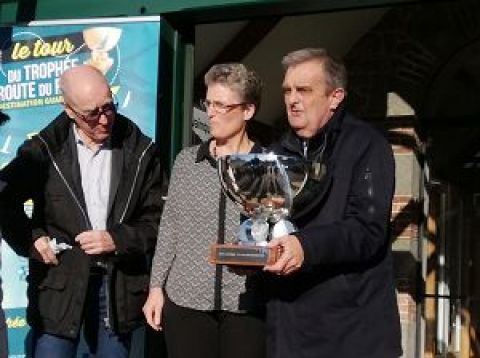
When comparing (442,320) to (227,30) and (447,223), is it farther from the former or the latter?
(227,30)

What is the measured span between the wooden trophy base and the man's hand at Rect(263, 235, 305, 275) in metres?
0.01

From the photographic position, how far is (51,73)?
14.7 ft

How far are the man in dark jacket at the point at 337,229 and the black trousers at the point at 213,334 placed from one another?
1.06ft

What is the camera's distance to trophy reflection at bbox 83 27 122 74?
4.39m

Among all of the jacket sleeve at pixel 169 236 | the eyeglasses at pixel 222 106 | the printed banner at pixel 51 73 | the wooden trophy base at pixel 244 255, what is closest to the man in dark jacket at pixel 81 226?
the jacket sleeve at pixel 169 236

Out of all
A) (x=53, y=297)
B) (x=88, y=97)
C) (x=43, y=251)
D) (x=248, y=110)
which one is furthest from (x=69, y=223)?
(x=248, y=110)

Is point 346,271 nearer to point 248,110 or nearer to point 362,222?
point 362,222

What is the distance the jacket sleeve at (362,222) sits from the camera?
106 inches

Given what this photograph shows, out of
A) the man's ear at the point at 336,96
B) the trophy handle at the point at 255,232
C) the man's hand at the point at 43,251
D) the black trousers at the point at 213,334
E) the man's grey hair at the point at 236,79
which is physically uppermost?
the man's grey hair at the point at 236,79

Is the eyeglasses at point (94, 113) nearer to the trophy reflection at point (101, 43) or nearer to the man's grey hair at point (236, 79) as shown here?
the man's grey hair at point (236, 79)

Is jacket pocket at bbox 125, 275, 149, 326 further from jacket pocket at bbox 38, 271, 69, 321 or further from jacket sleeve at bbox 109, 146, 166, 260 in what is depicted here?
jacket pocket at bbox 38, 271, 69, 321

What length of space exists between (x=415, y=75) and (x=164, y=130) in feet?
10.4

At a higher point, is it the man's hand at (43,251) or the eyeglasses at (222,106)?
the eyeglasses at (222,106)

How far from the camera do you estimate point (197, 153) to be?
3523 millimetres
